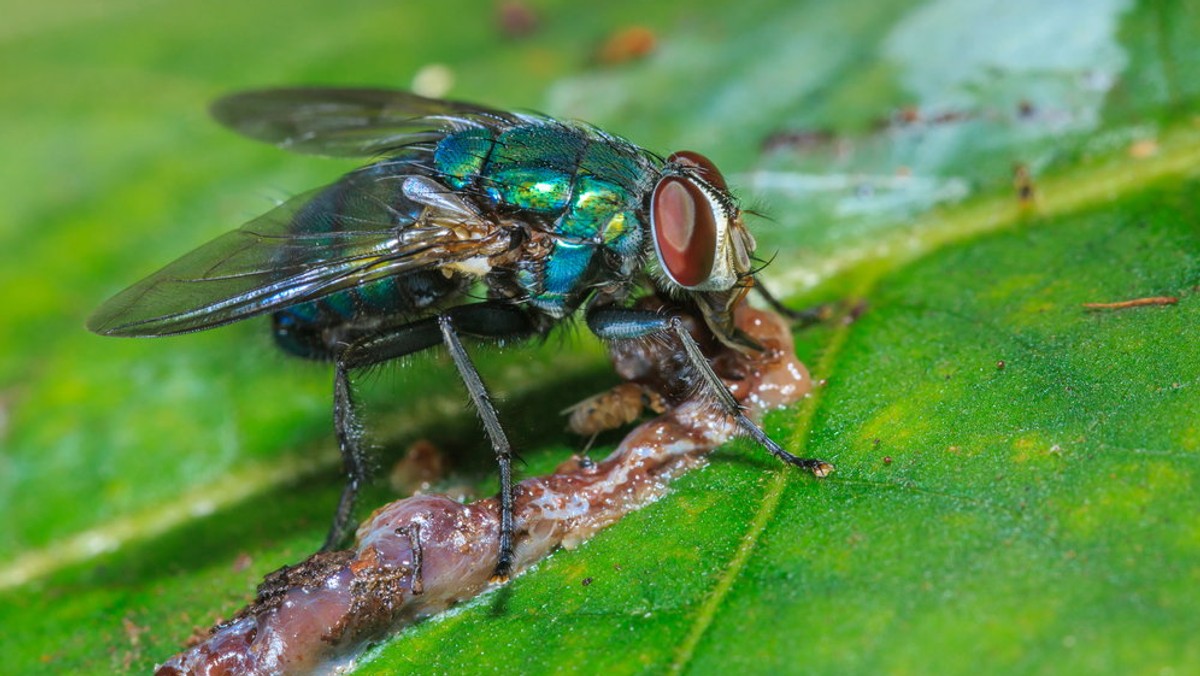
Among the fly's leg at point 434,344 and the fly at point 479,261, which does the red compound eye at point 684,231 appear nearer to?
the fly at point 479,261

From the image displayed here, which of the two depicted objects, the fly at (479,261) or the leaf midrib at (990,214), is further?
the leaf midrib at (990,214)

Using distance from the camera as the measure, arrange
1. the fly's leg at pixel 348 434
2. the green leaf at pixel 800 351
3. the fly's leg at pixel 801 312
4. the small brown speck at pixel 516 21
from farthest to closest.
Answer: the small brown speck at pixel 516 21
the fly's leg at pixel 801 312
the fly's leg at pixel 348 434
the green leaf at pixel 800 351

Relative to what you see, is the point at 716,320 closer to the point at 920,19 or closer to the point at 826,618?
the point at 826,618

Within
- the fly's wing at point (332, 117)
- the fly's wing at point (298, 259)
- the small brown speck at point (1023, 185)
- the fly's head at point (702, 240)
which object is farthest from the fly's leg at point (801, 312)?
the fly's wing at point (332, 117)

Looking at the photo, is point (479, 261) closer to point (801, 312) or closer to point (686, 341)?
point (686, 341)

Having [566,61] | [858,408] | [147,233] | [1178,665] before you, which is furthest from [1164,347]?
[147,233]

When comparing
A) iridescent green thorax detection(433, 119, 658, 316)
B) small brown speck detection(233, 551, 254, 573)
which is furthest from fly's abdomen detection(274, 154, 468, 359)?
small brown speck detection(233, 551, 254, 573)
